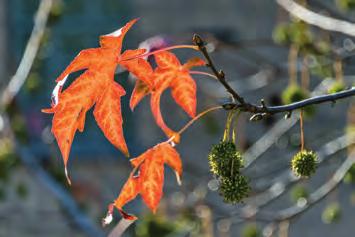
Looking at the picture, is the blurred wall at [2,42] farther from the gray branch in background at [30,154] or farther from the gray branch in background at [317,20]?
the gray branch in background at [317,20]

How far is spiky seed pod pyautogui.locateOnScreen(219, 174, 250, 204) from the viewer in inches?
57.3

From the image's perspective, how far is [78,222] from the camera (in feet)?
10.9

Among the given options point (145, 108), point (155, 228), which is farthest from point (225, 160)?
point (145, 108)

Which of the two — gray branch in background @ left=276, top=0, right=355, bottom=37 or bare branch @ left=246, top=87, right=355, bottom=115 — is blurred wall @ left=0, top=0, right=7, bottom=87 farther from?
bare branch @ left=246, top=87, right=355, bottom=115

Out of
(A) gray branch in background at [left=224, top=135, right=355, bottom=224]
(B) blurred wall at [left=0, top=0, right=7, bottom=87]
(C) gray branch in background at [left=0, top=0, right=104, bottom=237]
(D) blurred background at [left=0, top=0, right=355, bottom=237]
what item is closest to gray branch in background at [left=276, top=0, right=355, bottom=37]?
(A) gray branch in background at [left=224, top=135, right=355, bottom=224]

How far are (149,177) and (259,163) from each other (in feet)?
12.7

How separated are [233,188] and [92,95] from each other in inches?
8.9

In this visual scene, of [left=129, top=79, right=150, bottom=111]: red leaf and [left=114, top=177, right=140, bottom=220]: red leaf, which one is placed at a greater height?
[left=129, top=79, right=150, bottom=111]: red leaf

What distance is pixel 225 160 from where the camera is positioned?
1.47m

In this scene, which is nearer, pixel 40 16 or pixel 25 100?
pixel 40 16

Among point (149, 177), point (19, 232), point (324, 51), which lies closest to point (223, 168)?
point (149, 177)

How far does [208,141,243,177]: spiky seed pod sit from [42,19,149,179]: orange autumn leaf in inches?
5.1

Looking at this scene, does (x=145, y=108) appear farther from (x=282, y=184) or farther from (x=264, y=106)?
(x=264, y=106)

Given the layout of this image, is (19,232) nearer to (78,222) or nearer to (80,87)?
(78,222)
